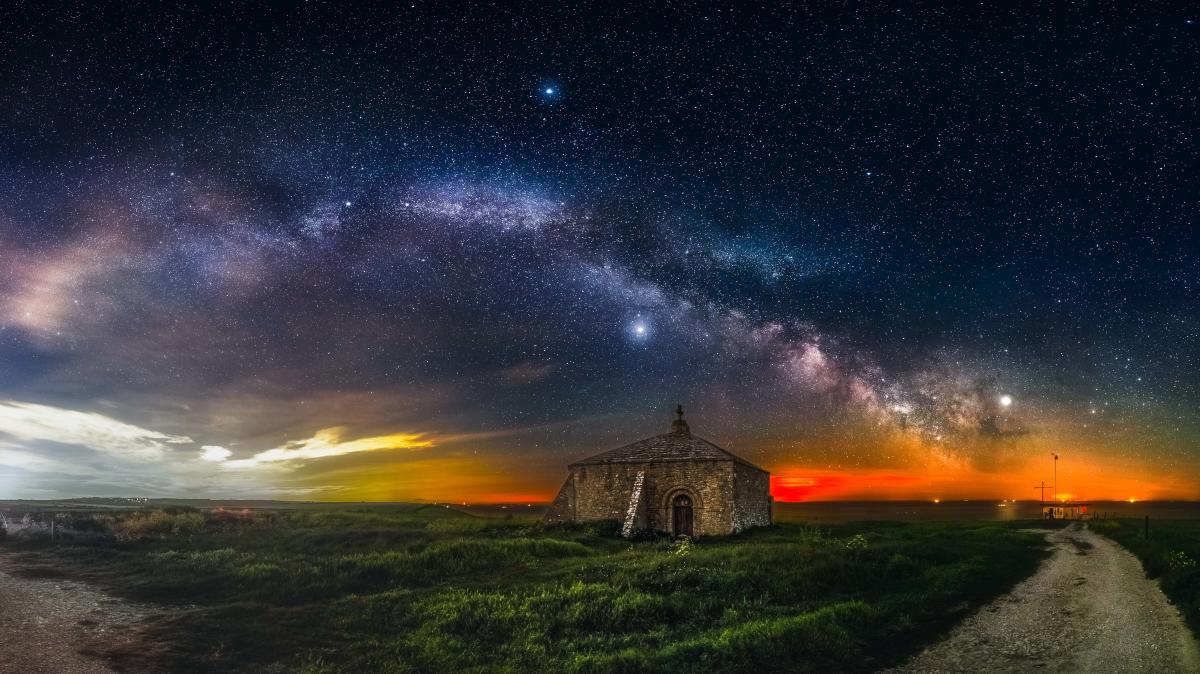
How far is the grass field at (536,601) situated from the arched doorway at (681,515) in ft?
17.5

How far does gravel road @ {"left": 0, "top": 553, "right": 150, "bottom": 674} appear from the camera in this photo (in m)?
11.5

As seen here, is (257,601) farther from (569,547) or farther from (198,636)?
(569,547)

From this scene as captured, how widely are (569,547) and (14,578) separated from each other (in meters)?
19.1

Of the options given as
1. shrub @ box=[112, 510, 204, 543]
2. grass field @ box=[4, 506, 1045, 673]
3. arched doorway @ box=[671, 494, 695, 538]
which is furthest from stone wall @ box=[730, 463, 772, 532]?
shrub @ box=[112, 510, 204, 543]

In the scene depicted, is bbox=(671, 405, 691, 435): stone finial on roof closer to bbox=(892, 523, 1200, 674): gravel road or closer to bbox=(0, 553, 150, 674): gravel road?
bbox=(892, 523, 1200, 674): gravel road

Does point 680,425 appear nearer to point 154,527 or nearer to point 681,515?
point 681,515

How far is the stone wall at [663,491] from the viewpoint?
34219mm

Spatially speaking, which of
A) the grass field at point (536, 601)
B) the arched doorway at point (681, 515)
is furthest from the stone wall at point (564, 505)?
the grass field at point (536, 601)

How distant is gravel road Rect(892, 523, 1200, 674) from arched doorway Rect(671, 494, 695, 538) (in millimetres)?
16931

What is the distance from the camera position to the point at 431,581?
20125mm

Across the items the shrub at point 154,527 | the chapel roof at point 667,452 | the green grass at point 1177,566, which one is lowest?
the shrub at point 154,527

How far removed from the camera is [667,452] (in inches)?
1435

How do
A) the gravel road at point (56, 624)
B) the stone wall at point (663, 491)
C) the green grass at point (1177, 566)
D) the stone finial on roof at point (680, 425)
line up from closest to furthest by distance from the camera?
the gravel road at point (56, 624) → the green grass at point (1177, 566) → the stone wall at point (663, 491) → the stone finial on roof at point (680, 425)

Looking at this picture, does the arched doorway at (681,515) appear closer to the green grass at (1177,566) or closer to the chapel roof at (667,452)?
the chapel roof at (667,452)
